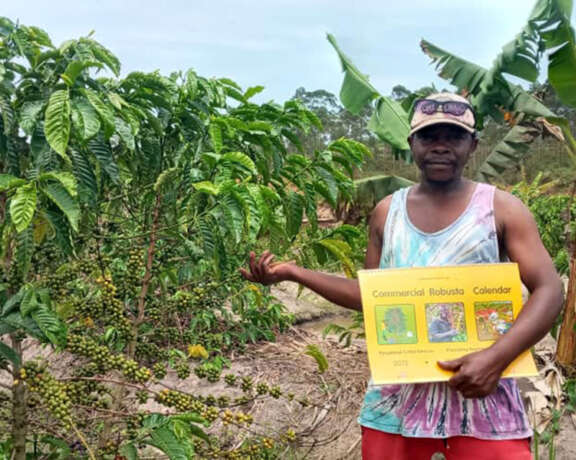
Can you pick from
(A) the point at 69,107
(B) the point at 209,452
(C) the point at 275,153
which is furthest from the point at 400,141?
(A) the point at 69,107

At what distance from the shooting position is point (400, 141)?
4.38 m

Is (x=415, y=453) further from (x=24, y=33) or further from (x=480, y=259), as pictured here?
(x=24, y=33)

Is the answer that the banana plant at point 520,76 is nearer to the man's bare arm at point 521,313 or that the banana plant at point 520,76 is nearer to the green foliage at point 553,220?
the green foliage at point 553,220

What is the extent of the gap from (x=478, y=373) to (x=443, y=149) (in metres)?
0.55

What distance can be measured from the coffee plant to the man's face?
1.52ft

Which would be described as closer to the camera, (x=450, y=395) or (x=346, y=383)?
(x=450, y=395)

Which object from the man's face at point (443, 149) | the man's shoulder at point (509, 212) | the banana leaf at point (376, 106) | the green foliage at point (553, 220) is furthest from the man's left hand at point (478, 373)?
the green foliage at point (553, 220)

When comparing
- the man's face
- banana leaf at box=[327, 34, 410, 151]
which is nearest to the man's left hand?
the man's face

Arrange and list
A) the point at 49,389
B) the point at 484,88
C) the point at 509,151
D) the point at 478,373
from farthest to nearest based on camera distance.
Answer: the point at 509,151, the point at 484,88, the point at 49,389, the point at 478,373

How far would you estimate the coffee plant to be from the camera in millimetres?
1599

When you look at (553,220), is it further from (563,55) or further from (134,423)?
(134,423)

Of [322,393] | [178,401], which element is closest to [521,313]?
[178,401]

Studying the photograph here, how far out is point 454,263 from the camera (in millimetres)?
1486

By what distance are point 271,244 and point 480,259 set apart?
33.6 inches
